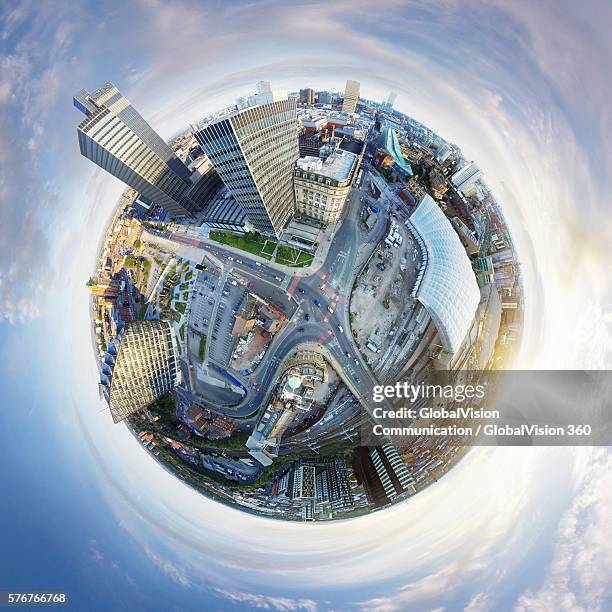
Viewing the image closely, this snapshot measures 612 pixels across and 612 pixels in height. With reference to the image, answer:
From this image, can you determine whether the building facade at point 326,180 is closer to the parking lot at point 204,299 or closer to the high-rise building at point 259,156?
the high-rise building at point 259,156

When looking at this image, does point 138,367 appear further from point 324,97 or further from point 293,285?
point 324,97

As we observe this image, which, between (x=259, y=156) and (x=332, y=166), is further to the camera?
(x=332, y=166)

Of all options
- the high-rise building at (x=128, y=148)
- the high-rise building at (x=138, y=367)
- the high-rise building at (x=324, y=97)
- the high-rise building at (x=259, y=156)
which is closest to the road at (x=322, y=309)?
the high-rise building at (x=259, y=156)

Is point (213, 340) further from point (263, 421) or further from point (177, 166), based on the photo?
point (177, 166)

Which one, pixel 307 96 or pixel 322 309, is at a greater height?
pixel 307 96

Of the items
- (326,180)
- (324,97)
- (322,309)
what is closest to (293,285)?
(322,309)

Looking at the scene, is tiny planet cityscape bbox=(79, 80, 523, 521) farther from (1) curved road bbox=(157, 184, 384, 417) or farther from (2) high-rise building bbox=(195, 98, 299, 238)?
(2) high-rise building bbox=(195, 98, 299, 238)

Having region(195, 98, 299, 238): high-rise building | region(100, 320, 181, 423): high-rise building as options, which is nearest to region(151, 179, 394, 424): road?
region(195, 98, 299, 238): high-rise building

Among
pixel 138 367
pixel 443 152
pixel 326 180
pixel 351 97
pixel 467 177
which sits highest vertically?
pixel 351 97
